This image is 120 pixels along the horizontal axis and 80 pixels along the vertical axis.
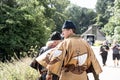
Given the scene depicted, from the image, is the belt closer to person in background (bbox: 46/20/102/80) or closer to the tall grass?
person in background (bbox: 46/20/102/80)

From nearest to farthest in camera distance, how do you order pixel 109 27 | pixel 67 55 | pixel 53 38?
pixel 67 55 → pixel 53 38 → pixel 109 27

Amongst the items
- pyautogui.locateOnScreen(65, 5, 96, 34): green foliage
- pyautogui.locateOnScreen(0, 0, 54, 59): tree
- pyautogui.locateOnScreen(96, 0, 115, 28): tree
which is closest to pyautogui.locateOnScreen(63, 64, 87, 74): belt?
pyautogui.locateOnScreen(0, 0, 54, 59): tree

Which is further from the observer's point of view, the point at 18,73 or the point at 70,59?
the point at 18,73

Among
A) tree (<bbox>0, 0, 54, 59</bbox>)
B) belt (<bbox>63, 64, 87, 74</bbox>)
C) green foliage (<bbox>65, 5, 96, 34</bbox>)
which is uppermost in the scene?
belt (<bbox>63, 64, 87, 74</bbox>)

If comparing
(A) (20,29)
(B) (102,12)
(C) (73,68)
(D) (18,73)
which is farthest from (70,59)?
(B) (102,12)

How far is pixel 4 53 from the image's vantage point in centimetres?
3034

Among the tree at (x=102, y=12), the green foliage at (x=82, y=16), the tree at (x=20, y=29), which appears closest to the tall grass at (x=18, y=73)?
the tree at (x=20, y=29)

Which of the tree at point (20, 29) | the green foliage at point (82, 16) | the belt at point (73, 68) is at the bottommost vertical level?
the green foliage at point (82, 16)

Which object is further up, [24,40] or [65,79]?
[65,79]

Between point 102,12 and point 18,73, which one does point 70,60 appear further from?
point 102,12

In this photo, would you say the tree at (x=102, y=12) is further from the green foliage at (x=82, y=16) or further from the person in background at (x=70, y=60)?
the person in background at (x=70, y=60)

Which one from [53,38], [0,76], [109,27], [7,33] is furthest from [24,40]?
[53,38]

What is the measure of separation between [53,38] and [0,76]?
431cm

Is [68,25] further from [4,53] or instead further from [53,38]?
[4,53]
